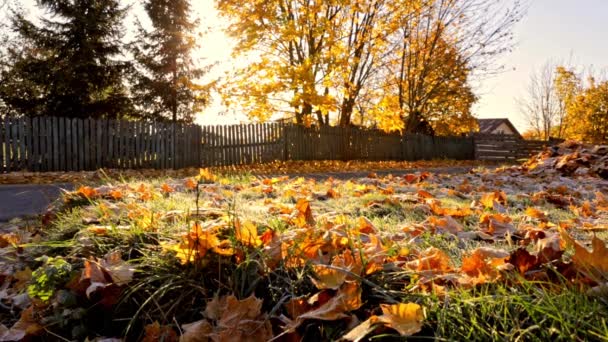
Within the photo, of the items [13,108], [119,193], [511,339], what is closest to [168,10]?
[13,108]

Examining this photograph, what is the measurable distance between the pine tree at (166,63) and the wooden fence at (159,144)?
7.56m

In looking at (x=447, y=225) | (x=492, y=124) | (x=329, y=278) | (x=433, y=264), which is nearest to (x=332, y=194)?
(x=447, y=225)

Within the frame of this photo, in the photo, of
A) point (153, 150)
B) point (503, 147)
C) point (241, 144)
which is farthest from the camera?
point (503, 147)

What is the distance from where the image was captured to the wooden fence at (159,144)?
11688 mm

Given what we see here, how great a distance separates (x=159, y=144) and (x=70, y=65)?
7746 millimetres

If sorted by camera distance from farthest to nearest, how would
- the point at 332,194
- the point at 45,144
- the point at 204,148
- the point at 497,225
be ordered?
the point at 204,148 → the point at 45,144 → the point at 332,194 → the point at 497,225

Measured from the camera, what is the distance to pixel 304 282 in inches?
58.8

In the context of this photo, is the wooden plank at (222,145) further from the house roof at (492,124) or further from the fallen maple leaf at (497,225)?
the house roof at (492,124)

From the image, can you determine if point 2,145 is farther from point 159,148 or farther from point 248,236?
point 248,236

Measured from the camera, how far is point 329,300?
1.31 m

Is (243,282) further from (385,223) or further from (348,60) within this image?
(348,60)

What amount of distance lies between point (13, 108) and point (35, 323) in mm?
21011

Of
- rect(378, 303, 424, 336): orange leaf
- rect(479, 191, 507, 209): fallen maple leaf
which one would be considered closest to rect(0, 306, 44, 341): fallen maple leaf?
rect(378, 303, 424, 336): orange leaf

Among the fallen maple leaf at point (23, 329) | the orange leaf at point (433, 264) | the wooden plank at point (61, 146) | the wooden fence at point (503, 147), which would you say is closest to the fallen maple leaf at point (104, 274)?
the fallen maple leaf at point (23, 329)
